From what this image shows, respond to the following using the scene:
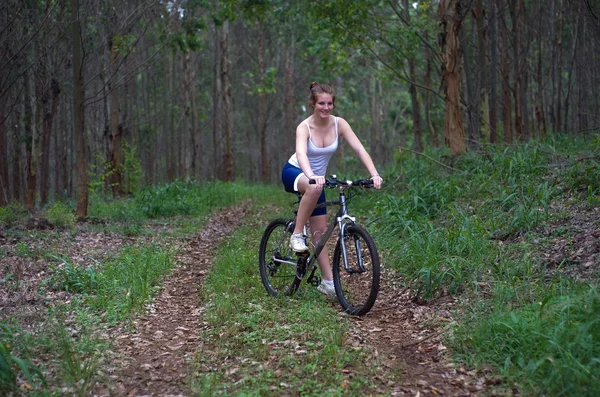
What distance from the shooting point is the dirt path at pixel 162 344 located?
3787mm

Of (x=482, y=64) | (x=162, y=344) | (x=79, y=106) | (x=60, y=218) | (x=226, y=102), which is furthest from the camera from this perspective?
(x=226, y=102)

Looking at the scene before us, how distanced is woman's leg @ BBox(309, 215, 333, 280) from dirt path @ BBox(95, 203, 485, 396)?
1.96ft

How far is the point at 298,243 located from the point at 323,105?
4.45 ft

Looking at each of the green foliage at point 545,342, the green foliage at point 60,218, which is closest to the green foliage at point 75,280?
the green foliage at point 545,342

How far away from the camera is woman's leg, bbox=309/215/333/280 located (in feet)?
18.4

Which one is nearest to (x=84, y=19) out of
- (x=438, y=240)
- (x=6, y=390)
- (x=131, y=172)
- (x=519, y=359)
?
(x=131, y=172)

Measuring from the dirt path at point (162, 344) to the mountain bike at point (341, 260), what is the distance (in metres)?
0.96

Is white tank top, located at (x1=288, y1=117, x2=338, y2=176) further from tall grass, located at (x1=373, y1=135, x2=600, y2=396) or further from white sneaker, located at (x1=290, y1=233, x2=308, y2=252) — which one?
tall grass, located at (x1=373, y1=135, x2=600, y2=396)

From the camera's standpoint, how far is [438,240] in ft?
21.5

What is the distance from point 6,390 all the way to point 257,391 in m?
1.51

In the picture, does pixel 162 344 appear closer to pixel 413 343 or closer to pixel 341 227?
pixel 341 227

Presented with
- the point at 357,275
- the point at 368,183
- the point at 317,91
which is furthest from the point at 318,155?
the point at 357,275

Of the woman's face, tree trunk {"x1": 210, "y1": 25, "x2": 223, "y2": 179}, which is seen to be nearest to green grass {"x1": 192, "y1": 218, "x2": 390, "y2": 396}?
the woman's face

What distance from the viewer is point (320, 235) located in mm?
5699
